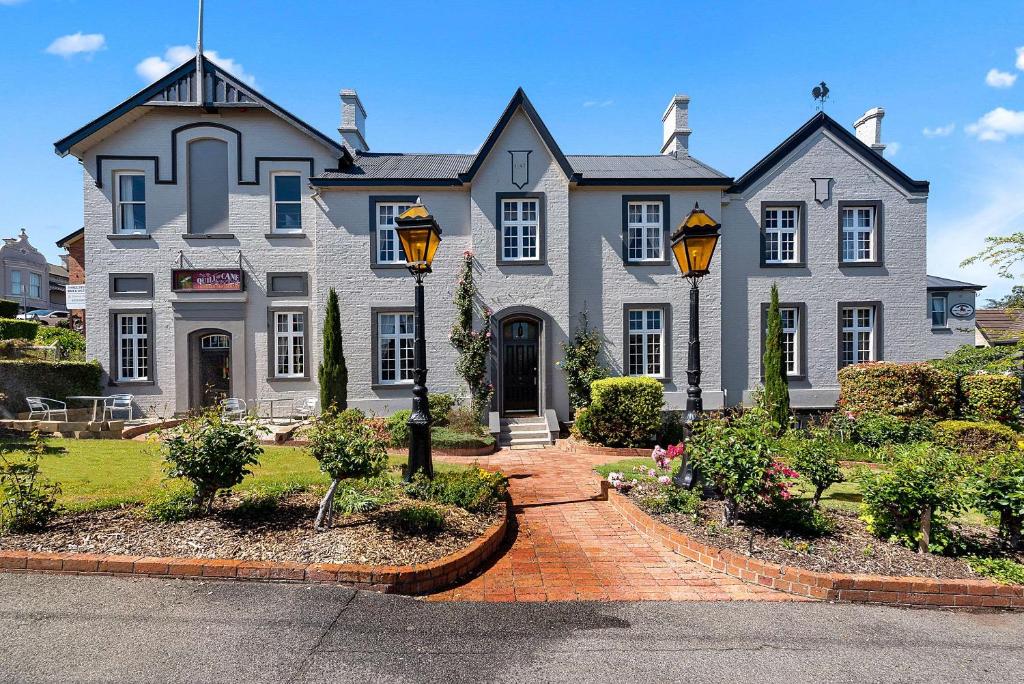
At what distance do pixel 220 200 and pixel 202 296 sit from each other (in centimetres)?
294

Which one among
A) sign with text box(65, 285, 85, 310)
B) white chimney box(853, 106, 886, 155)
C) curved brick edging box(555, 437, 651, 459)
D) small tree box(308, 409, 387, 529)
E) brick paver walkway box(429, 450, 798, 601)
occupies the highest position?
white chimney box(853, 106, 886, 155)

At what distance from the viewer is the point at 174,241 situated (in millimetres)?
14180

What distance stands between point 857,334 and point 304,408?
17192 millimetres

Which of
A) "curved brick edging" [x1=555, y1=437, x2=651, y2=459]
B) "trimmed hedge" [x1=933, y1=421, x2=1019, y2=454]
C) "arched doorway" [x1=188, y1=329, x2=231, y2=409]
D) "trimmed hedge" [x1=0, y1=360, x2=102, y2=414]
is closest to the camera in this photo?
"trimmed hedge" [x1=933, y1=421, x2=1019, y2=454]

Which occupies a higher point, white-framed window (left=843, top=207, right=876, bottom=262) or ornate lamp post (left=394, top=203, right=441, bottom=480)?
white-framed window (left=843, top=207, right=876, bottom=262)

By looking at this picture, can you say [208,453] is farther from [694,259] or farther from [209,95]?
[209,95]

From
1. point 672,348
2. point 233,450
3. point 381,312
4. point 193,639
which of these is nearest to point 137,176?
point 381,312

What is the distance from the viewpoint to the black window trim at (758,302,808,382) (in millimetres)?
14789

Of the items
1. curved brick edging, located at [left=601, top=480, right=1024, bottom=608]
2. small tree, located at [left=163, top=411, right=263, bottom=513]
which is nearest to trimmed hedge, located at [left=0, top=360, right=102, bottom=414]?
small tree, located at [left=163, top=411, right=263, bottom=513]

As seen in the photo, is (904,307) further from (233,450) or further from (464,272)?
Result: (233,450)

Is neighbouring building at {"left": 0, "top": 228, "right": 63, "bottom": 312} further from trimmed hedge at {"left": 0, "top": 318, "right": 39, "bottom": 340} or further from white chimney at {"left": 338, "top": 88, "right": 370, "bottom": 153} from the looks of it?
white chimney at {"left": 338, "top": 88, "right": 370, "bottom": 153}

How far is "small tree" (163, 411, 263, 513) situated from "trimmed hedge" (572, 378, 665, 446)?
7983 millimetres

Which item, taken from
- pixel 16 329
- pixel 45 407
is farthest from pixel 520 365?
pixel 16 329

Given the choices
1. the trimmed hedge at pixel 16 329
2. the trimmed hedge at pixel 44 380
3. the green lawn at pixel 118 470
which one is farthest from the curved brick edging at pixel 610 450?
the trimmed hedge at pixel 16 329
